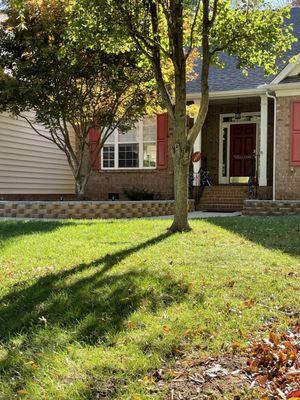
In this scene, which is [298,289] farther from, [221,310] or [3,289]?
[3,289]

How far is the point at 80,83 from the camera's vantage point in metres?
10.5

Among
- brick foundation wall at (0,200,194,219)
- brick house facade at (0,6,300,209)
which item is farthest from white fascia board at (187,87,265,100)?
brick foundation wall at (0,200,194,219)

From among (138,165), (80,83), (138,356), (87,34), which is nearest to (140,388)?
(138,356)

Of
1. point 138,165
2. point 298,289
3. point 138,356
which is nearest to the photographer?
point 138,356

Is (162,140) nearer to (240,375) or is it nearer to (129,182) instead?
(129,182)

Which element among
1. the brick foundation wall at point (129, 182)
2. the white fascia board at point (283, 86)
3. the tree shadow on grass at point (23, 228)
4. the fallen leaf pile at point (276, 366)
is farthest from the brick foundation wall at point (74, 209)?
the fallen leaf pile at point (276, 366)

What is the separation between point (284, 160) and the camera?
1213 centimetres

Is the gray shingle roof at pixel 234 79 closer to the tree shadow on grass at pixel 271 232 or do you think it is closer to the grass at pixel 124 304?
the tree shadow on grass at pixel 271 232

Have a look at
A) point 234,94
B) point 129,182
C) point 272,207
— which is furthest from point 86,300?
point 129,182

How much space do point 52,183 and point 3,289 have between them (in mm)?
10552

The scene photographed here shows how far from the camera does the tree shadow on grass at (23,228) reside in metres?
6.72

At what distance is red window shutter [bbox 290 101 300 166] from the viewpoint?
11.9 m

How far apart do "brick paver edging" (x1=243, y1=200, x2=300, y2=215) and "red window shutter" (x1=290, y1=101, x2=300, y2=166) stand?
5.07 ft

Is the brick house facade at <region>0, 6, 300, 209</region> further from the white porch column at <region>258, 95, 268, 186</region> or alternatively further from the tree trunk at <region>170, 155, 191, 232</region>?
the tree trunk at <region>170, 155, 191, 232</region>
